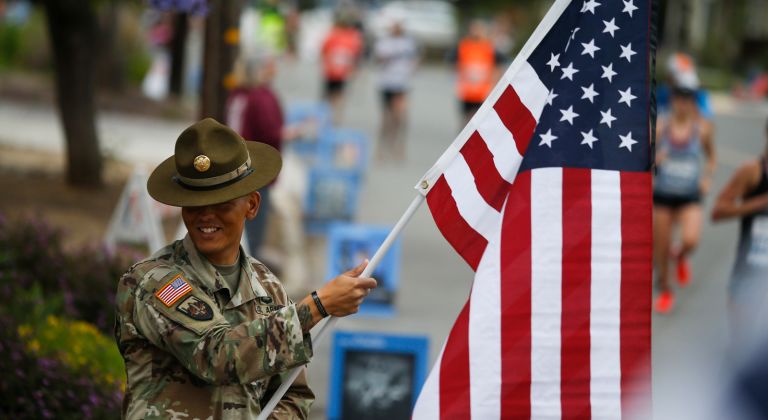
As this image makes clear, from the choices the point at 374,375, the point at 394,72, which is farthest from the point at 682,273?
the point at 394,72

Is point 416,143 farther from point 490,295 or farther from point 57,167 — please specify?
point 490,295

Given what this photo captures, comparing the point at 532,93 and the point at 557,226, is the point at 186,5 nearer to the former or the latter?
the point at 532,93

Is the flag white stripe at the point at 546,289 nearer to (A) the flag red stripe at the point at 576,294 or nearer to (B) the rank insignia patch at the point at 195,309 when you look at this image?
(A) the flag red stripe at the point at 576,294

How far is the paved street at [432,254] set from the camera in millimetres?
8383

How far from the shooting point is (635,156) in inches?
159

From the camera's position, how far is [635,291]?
3.94m

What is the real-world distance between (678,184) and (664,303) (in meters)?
1.06

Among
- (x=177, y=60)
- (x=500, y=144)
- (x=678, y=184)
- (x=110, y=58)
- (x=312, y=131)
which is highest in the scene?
(x=177, y=60)

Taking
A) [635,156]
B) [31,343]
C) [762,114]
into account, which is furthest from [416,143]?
[635,156]

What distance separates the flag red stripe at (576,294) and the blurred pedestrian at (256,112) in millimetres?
6002

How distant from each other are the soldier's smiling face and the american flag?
81 centimetres

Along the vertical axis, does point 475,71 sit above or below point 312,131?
above

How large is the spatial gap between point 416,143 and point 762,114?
13.3 metres

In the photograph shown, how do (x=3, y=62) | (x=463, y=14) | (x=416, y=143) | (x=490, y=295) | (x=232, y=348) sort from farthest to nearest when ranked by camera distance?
(x=463, y=14)
(x=3, y=62)
(x=416, y=143)
(x=490, y=295)
(x=232, y=348)
